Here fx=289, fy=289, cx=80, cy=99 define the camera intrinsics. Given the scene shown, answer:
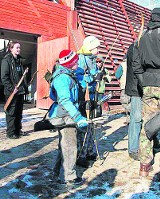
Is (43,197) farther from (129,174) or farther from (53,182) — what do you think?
(129,174)

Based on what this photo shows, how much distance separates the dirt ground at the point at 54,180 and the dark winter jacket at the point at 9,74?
3.20ft

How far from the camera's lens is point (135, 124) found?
170 inches

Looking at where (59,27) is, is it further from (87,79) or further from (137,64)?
(137,64)

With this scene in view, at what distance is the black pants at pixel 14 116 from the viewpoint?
18.5ft

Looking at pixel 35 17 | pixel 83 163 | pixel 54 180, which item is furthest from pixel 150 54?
pixel 35 17

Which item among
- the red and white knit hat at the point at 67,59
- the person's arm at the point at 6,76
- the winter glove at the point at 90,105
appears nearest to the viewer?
the red and white knit hat at the point at 67,59

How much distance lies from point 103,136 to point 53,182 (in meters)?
2.66

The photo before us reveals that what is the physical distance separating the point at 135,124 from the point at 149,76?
1.10 m

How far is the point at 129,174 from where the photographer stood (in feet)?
12.0

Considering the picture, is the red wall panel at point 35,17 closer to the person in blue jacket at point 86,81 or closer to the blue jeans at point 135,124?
the person in blue jacket at point 86,81

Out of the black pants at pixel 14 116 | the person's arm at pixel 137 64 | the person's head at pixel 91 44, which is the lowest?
the black pants at pixel 14 116

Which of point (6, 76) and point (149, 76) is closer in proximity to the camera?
point (149, 76)

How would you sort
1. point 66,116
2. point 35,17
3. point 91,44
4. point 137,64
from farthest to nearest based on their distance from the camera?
point 35,17, point 91,44, point 137,64, point 66,116

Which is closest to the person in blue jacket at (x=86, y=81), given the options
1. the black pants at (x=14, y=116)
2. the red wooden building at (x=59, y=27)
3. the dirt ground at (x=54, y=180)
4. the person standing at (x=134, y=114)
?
the dirt ground at (x=54, y=180)
